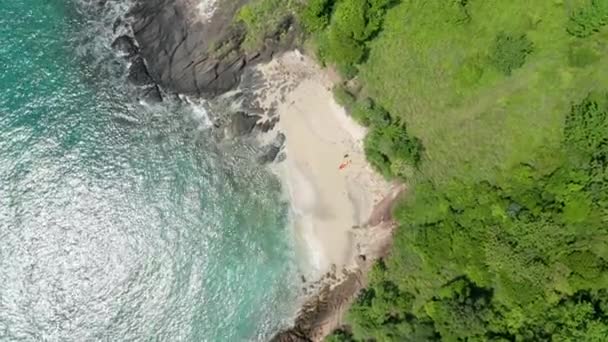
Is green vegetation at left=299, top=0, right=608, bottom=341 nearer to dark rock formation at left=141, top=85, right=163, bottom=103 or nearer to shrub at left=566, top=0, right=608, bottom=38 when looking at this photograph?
shrub at left=566, top=0, right=608, bottom=38

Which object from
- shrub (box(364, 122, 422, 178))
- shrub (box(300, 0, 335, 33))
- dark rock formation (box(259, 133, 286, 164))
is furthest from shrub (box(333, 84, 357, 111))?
dark rock formation (box(259, 133, 286, 164))

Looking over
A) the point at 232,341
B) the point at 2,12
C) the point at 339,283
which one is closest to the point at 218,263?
the point at 232,341

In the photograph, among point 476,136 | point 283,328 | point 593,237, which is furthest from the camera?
point 283,328

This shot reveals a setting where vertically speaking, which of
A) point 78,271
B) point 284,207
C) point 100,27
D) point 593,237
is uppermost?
point 593,237

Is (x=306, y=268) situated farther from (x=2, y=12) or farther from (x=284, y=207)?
(x=2, y=12)

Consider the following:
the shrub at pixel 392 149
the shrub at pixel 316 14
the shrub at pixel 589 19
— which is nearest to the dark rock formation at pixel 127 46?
the shrub at pixel 316 14

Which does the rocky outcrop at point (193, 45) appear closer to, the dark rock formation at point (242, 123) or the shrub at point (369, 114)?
the dark rock formation at point (242, 123)

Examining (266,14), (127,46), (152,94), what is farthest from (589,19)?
(127,46)

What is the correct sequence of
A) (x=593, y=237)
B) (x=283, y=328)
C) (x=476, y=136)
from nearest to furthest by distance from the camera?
(x=593, y=237), (x=476, y=136), (x=283, y=328)
